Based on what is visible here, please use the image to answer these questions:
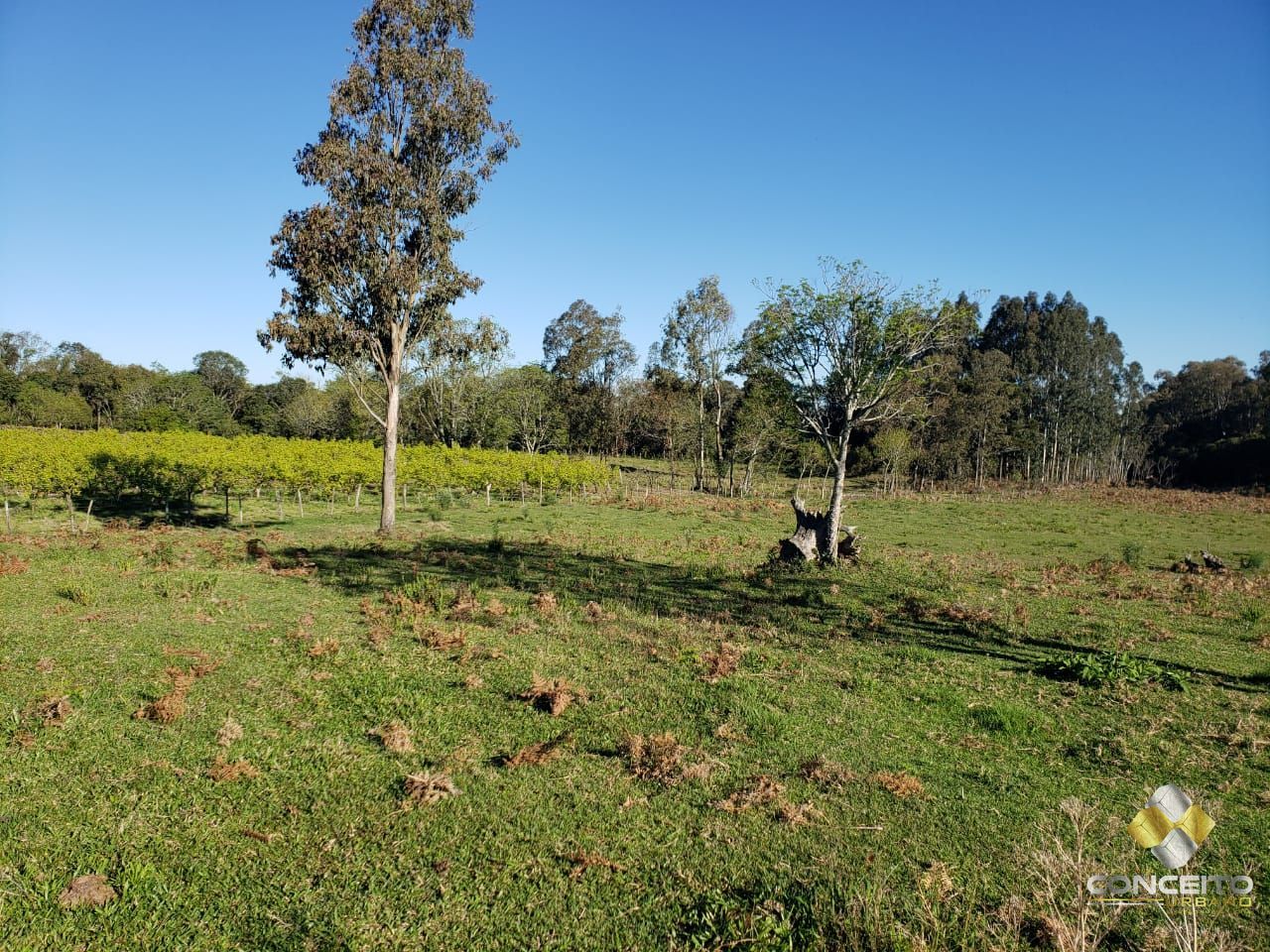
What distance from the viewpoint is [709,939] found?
4.71 m

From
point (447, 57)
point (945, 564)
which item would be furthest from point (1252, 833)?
point (447, 57)

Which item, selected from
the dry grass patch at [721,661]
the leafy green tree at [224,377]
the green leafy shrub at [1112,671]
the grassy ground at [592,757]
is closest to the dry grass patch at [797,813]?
the grassy ground at [592,757]

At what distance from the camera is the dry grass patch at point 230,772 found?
664cm

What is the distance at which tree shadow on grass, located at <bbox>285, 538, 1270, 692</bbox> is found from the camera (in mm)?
12578

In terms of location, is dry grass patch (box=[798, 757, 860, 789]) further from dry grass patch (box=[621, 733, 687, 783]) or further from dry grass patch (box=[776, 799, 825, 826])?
dry grass patch (box=[621, 733, 687, 783])

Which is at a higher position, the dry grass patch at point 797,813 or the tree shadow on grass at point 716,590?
the tree shadow on grass at point 716,590

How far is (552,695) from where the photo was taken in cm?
894

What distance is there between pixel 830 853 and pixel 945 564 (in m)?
16.6

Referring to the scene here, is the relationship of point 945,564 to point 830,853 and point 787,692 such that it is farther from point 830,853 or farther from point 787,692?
point 830,853

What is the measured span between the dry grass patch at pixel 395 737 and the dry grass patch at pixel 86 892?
2.79m

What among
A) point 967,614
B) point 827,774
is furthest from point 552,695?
point 967,614

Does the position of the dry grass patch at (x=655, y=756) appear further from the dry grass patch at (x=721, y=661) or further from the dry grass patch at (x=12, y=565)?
the dry grass patch at (x=12, y=565)

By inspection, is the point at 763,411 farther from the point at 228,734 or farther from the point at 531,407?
the point at 228,734

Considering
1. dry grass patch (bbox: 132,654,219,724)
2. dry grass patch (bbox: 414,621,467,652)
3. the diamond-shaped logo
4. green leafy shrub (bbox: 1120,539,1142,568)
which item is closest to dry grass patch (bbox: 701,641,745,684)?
dry grass patch (bbox: 414,621,467,652)
